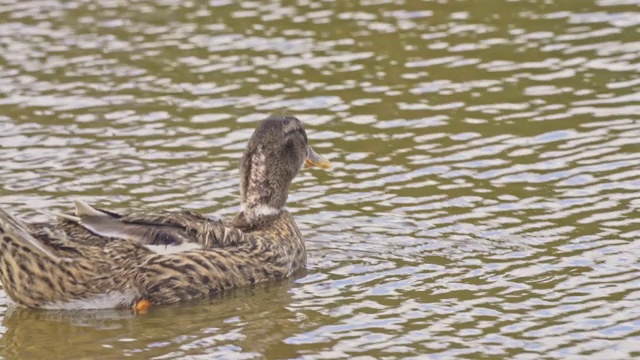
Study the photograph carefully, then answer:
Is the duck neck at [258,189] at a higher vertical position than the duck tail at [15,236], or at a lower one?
lower

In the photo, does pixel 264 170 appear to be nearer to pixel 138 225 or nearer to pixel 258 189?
pixel 258 189

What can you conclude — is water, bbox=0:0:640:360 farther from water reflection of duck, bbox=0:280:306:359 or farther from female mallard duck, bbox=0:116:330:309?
female mallard duck, bbox=0:116:330:309

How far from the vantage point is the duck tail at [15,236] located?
440 inches

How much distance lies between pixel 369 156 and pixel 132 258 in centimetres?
395

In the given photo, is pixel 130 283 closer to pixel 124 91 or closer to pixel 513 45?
pixel 124 91

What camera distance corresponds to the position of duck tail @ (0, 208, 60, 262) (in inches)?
440

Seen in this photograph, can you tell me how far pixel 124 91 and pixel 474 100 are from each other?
152 inches

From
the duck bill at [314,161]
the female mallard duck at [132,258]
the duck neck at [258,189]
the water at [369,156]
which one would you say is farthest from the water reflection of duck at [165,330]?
the duck bill at [314,161]

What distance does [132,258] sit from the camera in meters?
11.8

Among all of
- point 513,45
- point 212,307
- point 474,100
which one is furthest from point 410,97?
point 212,307

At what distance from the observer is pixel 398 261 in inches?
491

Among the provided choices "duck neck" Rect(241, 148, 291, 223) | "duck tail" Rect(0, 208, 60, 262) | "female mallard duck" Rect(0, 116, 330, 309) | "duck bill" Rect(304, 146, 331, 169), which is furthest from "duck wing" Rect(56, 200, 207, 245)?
"duck bill" Rect(304, 146, 331, 169)

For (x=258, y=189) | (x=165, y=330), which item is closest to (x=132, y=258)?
(x=165, y=330)

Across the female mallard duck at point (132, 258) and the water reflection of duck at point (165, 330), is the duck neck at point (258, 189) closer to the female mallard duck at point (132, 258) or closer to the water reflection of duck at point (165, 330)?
the female mallard duck at point (132, 258)
